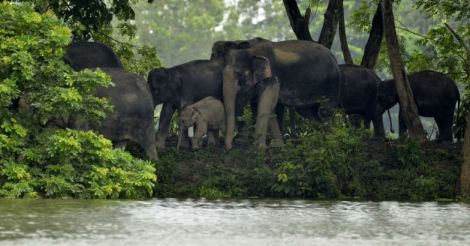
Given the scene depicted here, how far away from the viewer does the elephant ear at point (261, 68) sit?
2281 cm

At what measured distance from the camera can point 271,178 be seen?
19.4 m

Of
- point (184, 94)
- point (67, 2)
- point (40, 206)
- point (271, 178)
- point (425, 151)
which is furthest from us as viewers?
point (67, 2)

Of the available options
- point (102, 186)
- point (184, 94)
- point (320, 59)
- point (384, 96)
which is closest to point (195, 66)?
point (184, 94)

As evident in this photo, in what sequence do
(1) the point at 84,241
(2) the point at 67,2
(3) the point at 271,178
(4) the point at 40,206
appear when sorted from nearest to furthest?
(1) the point at 84,241 → (4) the point at 40,206 → (3) the point at 271,178 → (2) the point at 67,2

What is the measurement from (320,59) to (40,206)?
10.3 m

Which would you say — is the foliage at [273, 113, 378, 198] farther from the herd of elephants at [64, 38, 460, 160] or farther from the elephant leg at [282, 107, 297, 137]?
the elephant leg at [282, 107, 297, 137]

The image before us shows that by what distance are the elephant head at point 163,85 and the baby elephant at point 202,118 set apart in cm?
63

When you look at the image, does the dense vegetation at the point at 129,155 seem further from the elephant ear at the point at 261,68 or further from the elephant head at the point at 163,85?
the elephant head at the point at 163,85

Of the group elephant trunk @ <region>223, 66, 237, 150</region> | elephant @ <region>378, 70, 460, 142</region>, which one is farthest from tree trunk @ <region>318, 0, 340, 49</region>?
elephant trunk @ <region>223, 66, 237, 150</region>

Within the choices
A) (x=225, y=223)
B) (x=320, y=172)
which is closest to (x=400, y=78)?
(x=320, y=172)

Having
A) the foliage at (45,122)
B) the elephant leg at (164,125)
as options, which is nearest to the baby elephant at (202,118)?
the elephant leg at (164,125)

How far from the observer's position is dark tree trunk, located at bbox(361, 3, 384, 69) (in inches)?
1011

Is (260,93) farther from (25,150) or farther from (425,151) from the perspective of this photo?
(25,150)

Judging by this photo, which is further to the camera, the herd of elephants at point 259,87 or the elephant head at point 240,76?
the elephant head at point 240,76
